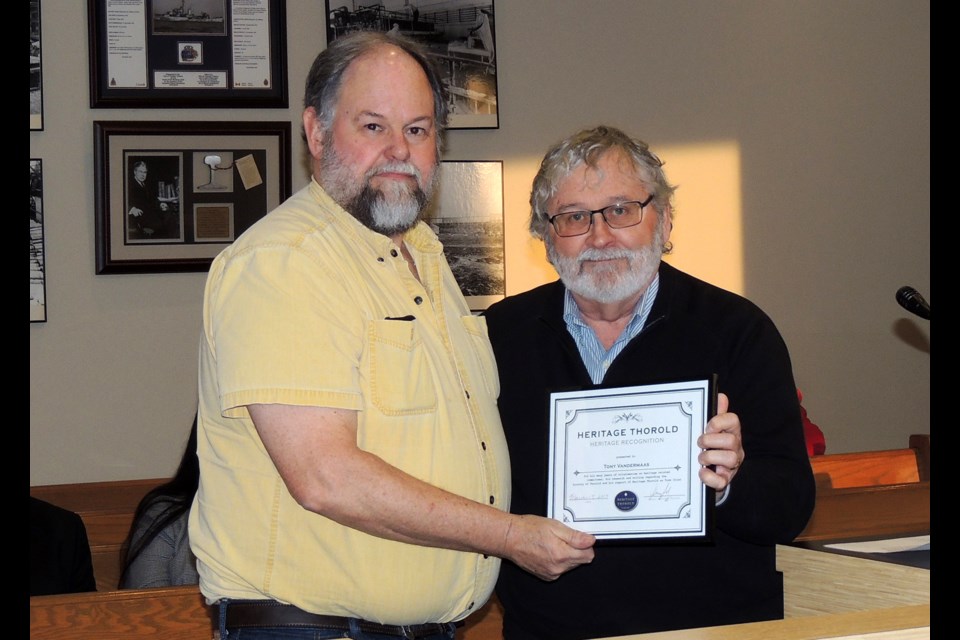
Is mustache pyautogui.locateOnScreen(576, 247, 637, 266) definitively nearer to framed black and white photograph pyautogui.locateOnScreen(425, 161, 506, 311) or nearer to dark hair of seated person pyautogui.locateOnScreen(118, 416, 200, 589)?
dark hair of seated person pyautogui.locateOnScreen(118, 416, 200, 589)

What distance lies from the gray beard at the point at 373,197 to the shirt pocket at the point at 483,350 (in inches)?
11.2

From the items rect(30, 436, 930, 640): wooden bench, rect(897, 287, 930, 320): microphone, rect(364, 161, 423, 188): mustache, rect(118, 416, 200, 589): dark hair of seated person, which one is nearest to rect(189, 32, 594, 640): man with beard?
rect(364, 161, 423, 188): mustache

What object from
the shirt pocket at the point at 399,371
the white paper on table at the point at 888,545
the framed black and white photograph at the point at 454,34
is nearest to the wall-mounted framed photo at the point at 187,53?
the framed black and white photograph at the point at 454,34

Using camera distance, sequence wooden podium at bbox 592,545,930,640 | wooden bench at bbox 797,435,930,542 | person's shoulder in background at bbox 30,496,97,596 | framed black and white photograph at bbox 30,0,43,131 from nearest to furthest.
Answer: wooden podium at bbox 592,545,930,640 → person's shoulder in background at bbox 30,496,97,596 → wooden bench at bbox 797,435,930,542 → framed black and white photograph at bbox 30,0,43,131

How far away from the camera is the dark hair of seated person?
3152mm

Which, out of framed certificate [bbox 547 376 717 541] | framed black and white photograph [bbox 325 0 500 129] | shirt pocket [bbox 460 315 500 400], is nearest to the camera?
framed certificate [bbox 547 376 717 541]

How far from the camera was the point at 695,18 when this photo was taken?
5.16 meters

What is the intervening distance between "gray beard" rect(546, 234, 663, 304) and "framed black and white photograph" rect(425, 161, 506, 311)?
2456 millimetres

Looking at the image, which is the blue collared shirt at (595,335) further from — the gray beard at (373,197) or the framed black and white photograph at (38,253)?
the framed black and white photograph at (38,253)

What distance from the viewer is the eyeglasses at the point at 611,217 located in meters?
2.50

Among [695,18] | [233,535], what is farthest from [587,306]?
[695,18]

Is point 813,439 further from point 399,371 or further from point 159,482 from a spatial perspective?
point 399,371

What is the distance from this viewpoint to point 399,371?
77.9 inches

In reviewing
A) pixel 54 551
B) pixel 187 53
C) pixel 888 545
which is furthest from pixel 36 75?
pixel 888 545
